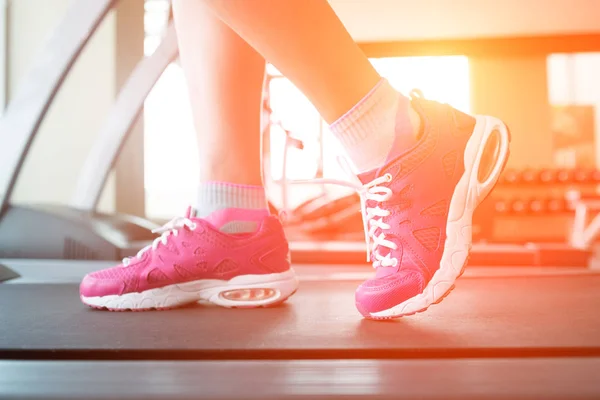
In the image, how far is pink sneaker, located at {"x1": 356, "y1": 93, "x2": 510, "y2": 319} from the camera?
28.6 inches

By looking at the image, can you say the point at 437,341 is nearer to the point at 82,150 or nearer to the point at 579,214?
the point at 82,150

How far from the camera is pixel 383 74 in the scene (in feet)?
4.59

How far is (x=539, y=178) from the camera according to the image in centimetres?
594

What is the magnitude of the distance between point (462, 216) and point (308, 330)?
29 cm

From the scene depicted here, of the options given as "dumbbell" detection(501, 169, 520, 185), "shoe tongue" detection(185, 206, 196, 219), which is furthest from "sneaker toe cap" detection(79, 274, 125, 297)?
"dumbbell" detection(501, 169, 520, 185)

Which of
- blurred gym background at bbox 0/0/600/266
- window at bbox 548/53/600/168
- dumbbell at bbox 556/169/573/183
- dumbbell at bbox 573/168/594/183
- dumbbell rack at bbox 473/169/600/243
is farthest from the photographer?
window at bbox 548/53/600/168

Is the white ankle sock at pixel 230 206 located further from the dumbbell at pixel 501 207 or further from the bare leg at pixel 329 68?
the dumbbell at pixel 501 207

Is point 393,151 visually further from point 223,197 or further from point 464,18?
point 464,18

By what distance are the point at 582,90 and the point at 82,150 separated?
7.09 m

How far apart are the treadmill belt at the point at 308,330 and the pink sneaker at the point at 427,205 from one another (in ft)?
0.19

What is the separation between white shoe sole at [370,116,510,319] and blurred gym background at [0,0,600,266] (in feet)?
0.42

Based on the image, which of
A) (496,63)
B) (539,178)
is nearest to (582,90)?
(496,63)

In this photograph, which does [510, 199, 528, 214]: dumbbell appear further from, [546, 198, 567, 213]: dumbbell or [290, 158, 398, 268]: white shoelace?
[290, 158, 398, 268]: white shoelace

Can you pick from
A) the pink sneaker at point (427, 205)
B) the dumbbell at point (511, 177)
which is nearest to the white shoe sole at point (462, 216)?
the pink sneaker at point (427, 205)
